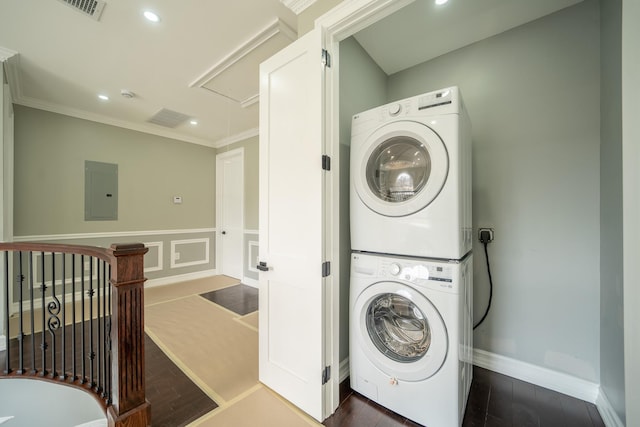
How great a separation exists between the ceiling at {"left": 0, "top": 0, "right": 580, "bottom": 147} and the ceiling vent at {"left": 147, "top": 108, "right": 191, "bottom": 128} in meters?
0.36

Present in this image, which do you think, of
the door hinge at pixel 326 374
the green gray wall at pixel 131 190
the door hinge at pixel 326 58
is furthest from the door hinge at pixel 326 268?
the green gray wall at pixel 131 190

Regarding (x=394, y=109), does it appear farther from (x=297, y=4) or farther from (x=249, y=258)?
(x=249, y=258)

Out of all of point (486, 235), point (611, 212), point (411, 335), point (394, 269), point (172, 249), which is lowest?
point (411, 335)

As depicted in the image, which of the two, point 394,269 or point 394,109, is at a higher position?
point 394,109

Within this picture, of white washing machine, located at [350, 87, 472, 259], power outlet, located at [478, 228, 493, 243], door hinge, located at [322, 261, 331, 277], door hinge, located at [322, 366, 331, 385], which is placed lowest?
door hinge, located at [322, 366, 331, 385]

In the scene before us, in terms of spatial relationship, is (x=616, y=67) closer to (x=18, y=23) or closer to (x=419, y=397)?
(x=419, y=397)

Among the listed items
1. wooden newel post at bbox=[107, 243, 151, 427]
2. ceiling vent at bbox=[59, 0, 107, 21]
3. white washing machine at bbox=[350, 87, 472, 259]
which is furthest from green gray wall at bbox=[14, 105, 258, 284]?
white washing machine at bbox=[350, 87, 472, 259]

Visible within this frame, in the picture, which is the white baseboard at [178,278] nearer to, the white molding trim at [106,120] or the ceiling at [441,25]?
the white molding trim at [106,120]

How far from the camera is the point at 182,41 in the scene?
206 cm

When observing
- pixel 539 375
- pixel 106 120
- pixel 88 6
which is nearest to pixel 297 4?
pixel 88 6

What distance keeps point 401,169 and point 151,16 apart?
2.10 metres

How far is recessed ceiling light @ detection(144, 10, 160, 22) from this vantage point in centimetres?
177

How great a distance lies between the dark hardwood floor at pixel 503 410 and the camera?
1.44m

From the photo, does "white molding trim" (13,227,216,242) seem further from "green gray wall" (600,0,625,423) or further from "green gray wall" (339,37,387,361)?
"green gray wall" (600,0,625,423)
